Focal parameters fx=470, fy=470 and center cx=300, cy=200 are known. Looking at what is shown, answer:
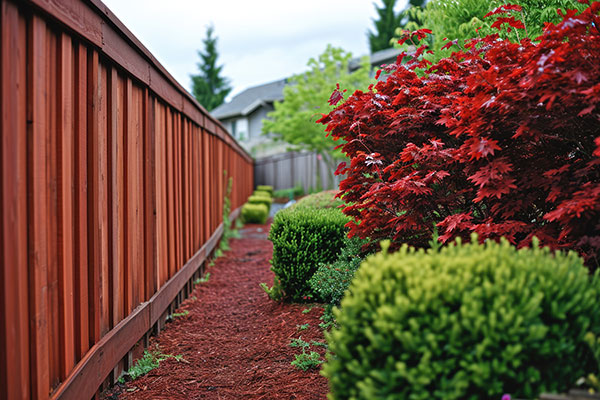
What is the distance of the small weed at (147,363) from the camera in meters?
3.34

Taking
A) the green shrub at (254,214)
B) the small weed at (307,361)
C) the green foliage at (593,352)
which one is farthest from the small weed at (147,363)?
the green shrub at (254,214)

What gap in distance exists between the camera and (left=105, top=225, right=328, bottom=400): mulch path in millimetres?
3102

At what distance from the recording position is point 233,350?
3967 millimetres

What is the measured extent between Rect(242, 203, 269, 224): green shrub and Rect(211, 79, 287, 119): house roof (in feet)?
60.1

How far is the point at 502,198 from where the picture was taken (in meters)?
2.95

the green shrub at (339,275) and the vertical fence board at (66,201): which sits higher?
the vertical fence board at (66,201)

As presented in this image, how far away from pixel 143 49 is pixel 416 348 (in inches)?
118

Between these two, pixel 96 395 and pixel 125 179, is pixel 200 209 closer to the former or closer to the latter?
pixel 125 179

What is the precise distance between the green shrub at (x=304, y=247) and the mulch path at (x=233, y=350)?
27 centimetres

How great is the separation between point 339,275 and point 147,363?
1.61m

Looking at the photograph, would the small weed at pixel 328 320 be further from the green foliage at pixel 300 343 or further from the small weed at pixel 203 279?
the small weed at pixel 203 279

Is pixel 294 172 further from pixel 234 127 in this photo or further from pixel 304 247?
pixel 304 247

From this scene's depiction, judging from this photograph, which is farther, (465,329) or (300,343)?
(300,343)

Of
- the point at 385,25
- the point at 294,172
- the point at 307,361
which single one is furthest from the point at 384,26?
the point at 307,361
